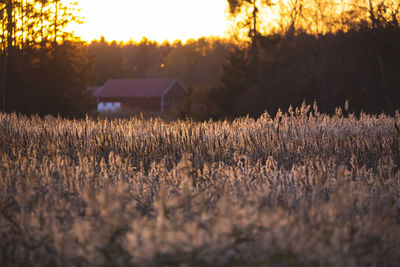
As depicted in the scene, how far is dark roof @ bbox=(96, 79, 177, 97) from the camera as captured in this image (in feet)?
198

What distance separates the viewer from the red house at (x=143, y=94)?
198ft

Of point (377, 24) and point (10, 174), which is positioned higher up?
point (377, 24)

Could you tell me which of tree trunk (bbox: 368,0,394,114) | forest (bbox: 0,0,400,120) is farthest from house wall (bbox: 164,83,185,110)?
tree trunk (bbox: 368,0,394,114)

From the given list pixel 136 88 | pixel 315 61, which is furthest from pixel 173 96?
pixel 315 61

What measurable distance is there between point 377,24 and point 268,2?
11.8m

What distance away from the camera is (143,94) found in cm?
6088

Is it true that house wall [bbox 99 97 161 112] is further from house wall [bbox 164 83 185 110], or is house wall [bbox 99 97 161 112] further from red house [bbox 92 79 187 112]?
house wall [bbox 164 83 185 110]

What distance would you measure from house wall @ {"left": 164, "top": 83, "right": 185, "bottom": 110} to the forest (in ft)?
86.6

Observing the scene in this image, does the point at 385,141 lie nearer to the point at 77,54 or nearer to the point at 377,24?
the point at 377,24

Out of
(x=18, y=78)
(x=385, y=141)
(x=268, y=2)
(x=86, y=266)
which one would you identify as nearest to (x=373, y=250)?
(x=86, y=266)

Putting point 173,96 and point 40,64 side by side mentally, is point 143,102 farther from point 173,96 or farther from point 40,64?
point 40,64

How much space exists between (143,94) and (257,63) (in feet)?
104

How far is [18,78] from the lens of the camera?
93.6 ft

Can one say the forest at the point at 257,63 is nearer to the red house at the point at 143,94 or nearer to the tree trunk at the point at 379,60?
the tree trunk at the point at 379,60
